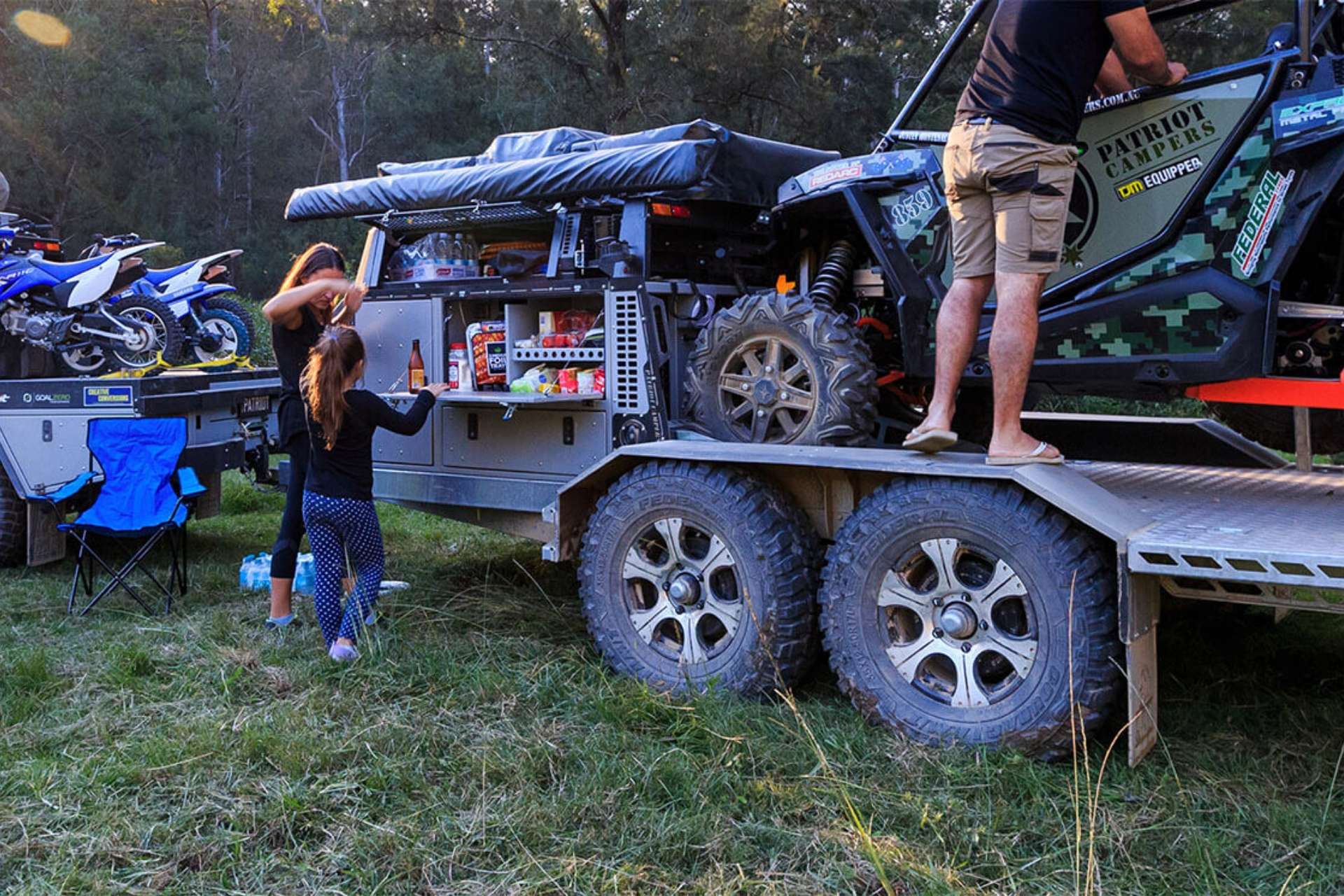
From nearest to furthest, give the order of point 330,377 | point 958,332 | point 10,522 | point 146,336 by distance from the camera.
→ point 958,332
point 330,377
point 10,522
point 146,336

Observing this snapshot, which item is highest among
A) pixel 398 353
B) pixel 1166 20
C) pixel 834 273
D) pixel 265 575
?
pixel 1166 20

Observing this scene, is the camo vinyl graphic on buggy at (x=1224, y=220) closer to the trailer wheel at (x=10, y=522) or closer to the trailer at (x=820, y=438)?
the trailer at (x=820, y=438)

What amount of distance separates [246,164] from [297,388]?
963 inches

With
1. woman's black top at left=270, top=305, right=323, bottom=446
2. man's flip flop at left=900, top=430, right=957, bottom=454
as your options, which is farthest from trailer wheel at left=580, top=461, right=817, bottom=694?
woman's black top at left=270, top=305, right=323, bottom=446

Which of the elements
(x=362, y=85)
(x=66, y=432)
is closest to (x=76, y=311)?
(x=66, y=432)

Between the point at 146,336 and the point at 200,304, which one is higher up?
the point at 200,304

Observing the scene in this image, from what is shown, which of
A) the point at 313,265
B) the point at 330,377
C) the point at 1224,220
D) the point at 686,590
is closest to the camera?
the point at 1224,220

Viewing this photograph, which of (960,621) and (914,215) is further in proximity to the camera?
(914,215)

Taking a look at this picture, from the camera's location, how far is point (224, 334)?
10938 millimetres

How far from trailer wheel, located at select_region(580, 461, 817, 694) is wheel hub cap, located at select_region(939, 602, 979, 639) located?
1.95ft

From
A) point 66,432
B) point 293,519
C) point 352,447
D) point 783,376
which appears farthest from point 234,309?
point 783,376

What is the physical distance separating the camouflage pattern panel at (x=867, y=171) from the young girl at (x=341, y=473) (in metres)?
1.88

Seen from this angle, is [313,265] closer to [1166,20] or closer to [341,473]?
[341,473]

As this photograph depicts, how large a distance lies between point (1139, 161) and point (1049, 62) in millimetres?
566
